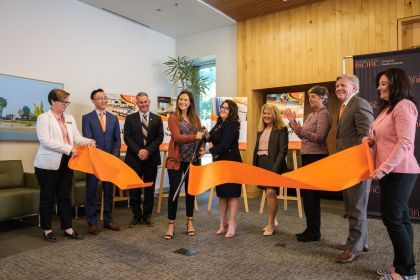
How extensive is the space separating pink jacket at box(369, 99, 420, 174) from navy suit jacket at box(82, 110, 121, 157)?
2.89 meters

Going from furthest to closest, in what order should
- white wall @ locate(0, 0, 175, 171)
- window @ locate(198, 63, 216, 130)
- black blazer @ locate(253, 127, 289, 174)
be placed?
window @ locate(198, 63, 216, 130), white wall @ locate(0, 0, 175, 171), black blazer @ locate(253, 127, 289, 174)

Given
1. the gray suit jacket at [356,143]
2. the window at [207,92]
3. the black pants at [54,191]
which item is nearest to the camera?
the gray suit jacket at [356,143]

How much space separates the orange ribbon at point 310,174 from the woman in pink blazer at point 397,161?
0.46 ft

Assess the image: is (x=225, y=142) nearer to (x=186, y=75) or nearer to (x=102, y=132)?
(x=102, y=132)

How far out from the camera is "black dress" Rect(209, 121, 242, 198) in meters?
3.36

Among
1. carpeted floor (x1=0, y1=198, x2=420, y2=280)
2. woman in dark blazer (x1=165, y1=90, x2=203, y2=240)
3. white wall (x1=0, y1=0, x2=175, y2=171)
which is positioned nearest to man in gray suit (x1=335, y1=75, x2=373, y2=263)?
carpeted floor (x1=0, y1=198, x2=420, y2=280)

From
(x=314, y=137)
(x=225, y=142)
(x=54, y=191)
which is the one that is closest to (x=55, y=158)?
(x=54, y=191)

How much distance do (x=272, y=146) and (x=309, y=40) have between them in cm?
304

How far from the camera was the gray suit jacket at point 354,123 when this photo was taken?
105 inches

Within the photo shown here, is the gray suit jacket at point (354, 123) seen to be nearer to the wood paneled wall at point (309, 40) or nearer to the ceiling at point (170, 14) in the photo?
the wood paneled wall at point (309, 40)

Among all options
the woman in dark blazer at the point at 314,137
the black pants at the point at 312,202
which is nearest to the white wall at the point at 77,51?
the woman in dark blazer at the point at 314,137

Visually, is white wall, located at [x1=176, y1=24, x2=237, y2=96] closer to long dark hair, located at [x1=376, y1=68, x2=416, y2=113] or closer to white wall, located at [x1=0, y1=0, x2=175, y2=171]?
white wall, located at [x1=0, y1=0, x2=175, y2=171]

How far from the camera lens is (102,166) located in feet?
10.8

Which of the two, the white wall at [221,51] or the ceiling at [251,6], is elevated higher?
the ceiling at [251,6]
